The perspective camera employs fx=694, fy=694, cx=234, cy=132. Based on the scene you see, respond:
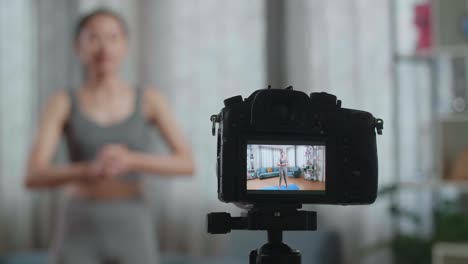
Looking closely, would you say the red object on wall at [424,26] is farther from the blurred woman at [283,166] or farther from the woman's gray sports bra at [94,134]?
the blurred woman at [283,166]

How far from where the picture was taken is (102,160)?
1.83 meters

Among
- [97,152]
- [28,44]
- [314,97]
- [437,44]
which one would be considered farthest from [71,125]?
[28,44]

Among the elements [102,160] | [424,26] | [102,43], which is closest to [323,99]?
[102,160]

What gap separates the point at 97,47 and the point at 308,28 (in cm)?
164

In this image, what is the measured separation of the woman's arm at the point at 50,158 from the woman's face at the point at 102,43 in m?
0.13

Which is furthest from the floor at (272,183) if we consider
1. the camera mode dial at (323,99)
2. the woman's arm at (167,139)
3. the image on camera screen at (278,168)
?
the woman's arm at (167,139)

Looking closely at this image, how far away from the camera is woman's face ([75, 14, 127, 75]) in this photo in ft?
6.41

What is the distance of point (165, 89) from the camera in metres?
3.62

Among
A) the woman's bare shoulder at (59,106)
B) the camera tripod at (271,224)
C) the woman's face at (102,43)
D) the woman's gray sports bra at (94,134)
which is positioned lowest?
the camera tripod at (271,224)

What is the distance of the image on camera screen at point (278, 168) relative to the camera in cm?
89

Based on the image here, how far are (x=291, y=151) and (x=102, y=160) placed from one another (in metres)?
1.03

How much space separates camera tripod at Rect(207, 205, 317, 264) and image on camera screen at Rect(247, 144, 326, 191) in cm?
3

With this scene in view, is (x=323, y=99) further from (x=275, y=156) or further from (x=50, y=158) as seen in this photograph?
(x=50, y=158)

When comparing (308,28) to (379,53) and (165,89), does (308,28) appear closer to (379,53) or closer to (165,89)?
(379,53)
